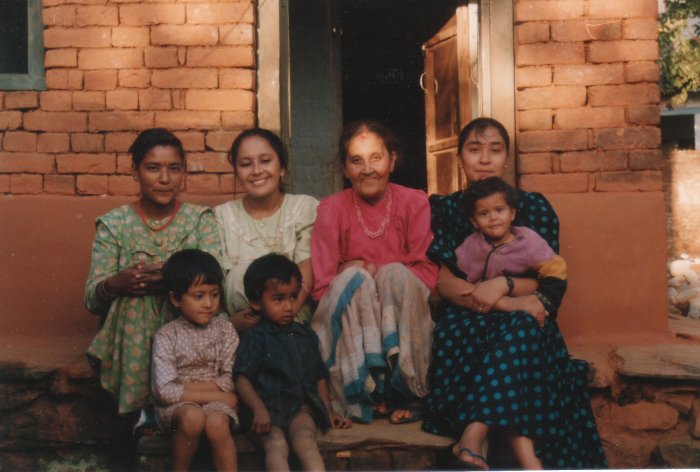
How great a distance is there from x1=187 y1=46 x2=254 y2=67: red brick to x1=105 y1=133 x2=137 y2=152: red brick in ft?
1.70

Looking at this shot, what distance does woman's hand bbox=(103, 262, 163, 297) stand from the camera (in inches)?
127

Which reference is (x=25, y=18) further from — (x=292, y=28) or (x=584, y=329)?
(x=584, y=329)

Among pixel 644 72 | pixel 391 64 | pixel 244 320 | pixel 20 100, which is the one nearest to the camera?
pixel 244 320

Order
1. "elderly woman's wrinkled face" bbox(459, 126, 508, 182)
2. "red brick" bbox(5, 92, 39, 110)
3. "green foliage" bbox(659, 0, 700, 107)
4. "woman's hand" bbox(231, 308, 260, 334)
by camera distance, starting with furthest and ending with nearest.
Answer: "green foliage" bbox(659, 0, 700, 107) < "red brick" bbox(5, 92, 39, 110) < "elderly woman's wrinkled face" bbox(459, 126, 508, 182) < "woman's hand" bbox(231, 308, 260, 334)

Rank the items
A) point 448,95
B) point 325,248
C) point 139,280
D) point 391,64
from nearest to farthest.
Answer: point 139,280 → point 325,248 → point 448,95 → point 391,64

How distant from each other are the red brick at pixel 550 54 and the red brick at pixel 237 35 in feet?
4.85

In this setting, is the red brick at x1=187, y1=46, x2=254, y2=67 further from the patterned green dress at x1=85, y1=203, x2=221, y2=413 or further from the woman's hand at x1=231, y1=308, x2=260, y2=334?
the woman's hand at x1=231, y1=308, x2=260, y2=334

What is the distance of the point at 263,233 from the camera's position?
3744mm

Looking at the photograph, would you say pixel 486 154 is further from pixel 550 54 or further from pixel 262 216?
pixel 262 216

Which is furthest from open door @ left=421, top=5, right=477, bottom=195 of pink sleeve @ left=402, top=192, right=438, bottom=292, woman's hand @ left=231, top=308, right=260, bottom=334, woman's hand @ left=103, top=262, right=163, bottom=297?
woman's hand @ left=103, top=262, right=163, bottom=297

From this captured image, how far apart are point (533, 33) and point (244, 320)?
2.26 metres

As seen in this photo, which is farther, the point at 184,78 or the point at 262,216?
the point at 184,78

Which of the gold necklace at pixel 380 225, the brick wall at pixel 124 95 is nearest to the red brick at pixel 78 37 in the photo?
the brick wall at pixel 124 95

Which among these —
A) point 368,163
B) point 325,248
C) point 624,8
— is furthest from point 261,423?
point 624,8
